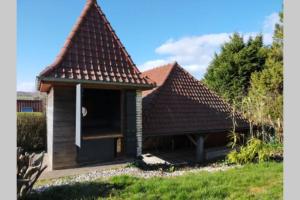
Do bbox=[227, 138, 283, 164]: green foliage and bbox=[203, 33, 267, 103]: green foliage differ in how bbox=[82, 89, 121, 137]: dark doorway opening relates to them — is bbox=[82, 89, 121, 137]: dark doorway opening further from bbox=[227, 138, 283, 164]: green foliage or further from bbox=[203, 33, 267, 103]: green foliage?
bbox=[203, 33, 267, 103]: green foliage

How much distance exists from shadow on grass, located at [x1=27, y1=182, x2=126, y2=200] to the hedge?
774cm

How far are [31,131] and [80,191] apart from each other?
8413mm

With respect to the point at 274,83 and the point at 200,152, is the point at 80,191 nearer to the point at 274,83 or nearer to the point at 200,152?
the point at 200,152

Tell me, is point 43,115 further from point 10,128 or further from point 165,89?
point 10,128

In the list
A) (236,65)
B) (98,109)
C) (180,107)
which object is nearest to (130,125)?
(98,109)

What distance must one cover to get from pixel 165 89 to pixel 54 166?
232 inches

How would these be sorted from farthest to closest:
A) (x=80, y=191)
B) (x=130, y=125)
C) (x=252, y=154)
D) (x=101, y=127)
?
(x=101, y=127) < (x=252, y=154) < (x=130, y=125) < (x=80, y=191)

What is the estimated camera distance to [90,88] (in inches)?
300

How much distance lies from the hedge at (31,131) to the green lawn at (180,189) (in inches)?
307

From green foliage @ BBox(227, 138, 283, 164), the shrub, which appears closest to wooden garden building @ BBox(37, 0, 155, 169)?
the shrub

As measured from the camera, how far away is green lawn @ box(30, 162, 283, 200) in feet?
15.7

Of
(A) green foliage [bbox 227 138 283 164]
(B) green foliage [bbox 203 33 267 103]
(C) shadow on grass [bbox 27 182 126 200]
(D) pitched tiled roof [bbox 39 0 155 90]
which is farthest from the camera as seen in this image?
(B) green foliage [bbox 203 33 267 103]

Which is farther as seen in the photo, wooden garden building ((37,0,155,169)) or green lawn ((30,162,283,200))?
wooden garden building ((37,0,155,169))

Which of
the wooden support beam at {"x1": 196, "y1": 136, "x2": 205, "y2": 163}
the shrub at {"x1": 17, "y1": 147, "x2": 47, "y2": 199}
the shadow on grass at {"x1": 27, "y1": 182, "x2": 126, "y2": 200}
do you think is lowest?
the wooden support beam at {"x1": 196, "y1": 136, "x2": 205, "y2": 163}
